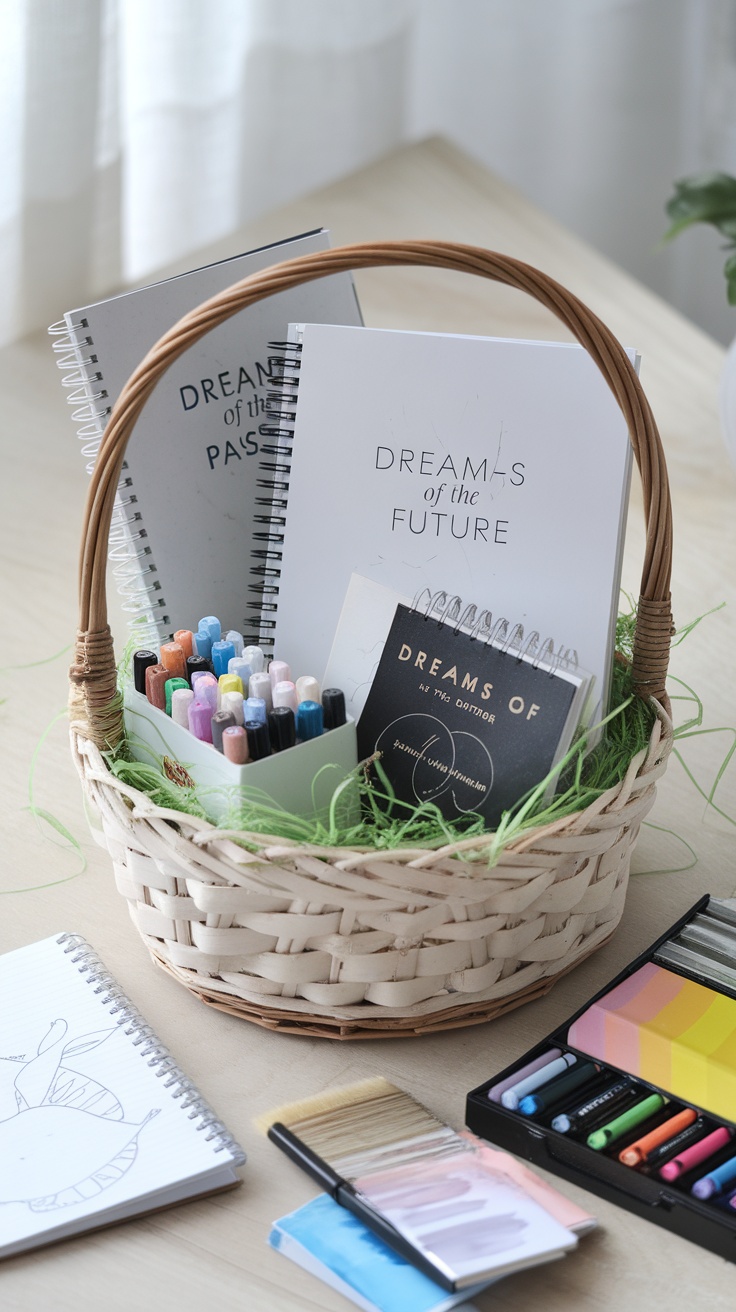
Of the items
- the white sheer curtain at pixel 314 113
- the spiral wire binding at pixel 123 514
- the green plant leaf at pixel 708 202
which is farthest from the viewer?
the white sheer curtain at pixel 314 113

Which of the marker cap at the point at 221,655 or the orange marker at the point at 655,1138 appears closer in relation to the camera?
the orange marker at the point at 655,1138

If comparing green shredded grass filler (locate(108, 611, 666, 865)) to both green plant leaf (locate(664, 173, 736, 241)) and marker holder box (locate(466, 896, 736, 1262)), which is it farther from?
green plant leaf (locate(664, 173, 736, 241))

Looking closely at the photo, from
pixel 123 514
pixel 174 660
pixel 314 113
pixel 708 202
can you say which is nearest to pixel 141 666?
→ pixel 174 660

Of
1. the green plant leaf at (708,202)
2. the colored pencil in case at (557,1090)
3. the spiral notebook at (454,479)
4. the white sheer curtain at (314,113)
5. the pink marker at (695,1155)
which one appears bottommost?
the pink marker at (695,1155)

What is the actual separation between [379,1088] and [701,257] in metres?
1.87

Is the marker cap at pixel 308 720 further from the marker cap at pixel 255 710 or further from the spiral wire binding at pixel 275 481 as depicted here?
the spiral wire binding at pixel 275 481

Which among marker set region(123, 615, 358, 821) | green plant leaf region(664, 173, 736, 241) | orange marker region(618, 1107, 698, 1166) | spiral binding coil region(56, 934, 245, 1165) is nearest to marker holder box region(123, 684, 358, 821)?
marker set region(123, 615, 358, 821)

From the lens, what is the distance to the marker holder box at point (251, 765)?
625mm

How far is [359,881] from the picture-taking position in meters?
0.56

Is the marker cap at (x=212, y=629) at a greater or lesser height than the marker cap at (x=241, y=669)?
greater

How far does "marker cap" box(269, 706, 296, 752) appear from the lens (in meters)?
0.63

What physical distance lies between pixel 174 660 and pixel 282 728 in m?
0.09

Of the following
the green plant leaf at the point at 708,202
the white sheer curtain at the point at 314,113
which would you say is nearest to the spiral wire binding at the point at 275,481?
the green plant leaf at the point at 708,202

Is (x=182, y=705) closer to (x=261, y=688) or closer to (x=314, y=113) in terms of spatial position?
(x=261, y=688)
